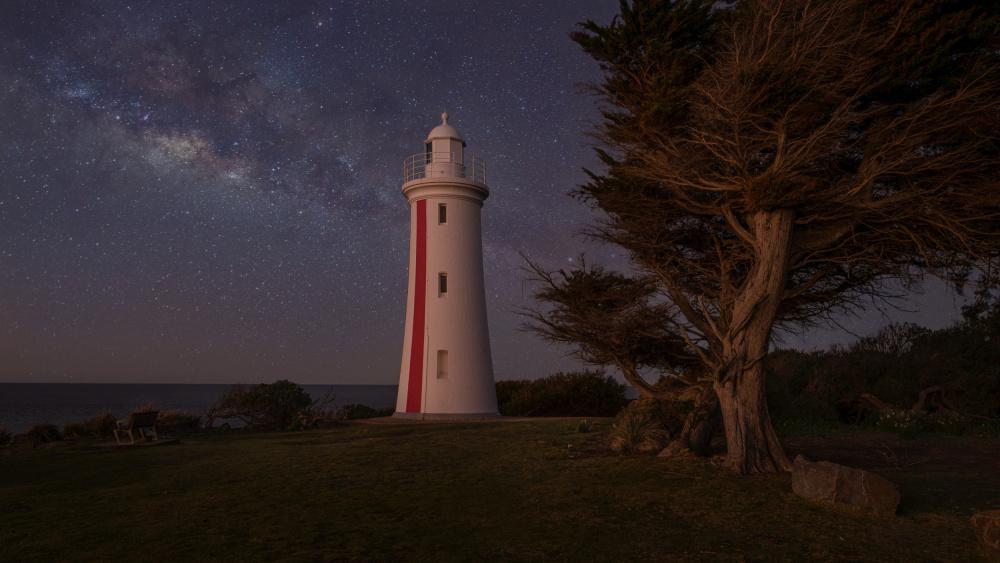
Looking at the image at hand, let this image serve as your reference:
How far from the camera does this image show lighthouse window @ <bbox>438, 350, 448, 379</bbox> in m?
23.7

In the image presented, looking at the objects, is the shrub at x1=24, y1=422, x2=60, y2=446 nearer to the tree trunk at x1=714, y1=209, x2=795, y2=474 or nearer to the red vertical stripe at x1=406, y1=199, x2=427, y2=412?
the red vertical stripe at x1=406, y1=199, x2=427, y2=412

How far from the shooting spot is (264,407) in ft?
69.1

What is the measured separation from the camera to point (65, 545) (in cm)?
616

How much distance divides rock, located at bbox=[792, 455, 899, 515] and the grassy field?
0.62 feet

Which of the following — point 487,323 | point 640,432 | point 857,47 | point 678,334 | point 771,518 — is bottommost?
point 771,518

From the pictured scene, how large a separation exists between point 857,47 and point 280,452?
13.4 m

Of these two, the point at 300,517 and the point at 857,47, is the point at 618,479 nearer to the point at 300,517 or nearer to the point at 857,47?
the point at 300,517

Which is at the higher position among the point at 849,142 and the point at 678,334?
the point at 849,142

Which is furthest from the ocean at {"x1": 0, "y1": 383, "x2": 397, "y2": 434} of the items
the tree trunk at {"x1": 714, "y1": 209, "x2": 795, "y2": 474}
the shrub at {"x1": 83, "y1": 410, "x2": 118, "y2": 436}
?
the tree trunk at {"x1": 714, "y1": 209, "x2": 795, "y2": 474}

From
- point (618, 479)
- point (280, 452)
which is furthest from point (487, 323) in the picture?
point (618, 479)

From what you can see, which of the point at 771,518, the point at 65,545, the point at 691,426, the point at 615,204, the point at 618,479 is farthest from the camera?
the point at 615,204

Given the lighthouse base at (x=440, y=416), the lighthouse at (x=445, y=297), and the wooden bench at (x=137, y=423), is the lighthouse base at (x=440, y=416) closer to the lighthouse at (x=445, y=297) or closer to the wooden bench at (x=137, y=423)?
the lighthouse at (x=445, y=297)

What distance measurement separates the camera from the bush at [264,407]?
818 inches

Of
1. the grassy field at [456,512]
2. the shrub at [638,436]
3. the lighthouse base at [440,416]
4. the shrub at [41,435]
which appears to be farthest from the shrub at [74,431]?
the shrub at [638,436]
